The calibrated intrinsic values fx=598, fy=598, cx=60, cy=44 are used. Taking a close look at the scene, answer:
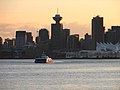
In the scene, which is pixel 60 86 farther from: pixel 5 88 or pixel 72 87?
pixel 5 88

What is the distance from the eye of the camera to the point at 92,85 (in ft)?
255

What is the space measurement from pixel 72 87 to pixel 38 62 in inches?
4731

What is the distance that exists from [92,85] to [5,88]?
11.8 metres

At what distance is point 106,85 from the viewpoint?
7762cm

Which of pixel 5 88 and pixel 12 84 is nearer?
pixel 5 88

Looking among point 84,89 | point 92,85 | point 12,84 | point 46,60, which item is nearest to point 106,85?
point 92,85

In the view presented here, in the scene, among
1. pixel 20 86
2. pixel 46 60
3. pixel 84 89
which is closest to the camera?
pixel 84 89

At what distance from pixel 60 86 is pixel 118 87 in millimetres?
7389

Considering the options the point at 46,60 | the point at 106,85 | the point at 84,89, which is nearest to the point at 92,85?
the point at 106,85

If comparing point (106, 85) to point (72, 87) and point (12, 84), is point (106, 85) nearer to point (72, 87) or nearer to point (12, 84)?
point (72, 87)

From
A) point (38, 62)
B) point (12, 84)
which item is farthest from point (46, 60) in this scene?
point (12, 84)

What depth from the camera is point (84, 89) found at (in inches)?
2808

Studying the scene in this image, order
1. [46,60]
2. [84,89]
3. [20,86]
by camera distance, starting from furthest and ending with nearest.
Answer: [46,60] → [20,86] → [84,89]

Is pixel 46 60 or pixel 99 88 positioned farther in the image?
pixel 46 60
